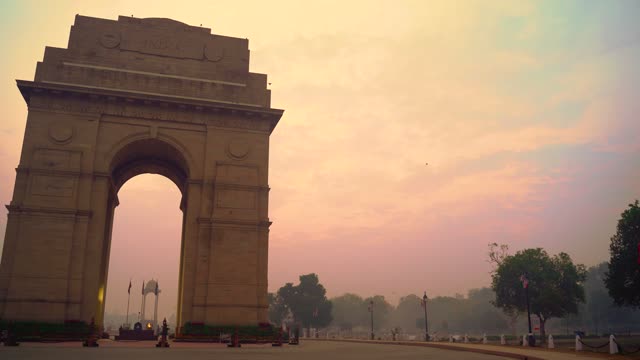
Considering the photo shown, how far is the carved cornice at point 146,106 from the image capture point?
32625 mm

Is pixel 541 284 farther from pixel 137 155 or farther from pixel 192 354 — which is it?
pixel 192 354

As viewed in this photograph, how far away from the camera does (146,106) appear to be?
3416 centimetres

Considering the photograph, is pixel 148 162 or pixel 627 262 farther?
pixel 627 262

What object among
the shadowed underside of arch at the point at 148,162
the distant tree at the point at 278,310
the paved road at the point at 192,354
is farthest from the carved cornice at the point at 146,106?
the distant tree at the point at 278,310

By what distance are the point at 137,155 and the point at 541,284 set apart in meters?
52.0

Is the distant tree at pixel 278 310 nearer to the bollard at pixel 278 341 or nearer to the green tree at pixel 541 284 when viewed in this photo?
the green tree at pixel 541 284

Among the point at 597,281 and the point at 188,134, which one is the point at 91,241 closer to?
the point at 188,134

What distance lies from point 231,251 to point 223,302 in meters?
3.11

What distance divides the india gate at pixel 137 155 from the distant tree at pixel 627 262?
110ft

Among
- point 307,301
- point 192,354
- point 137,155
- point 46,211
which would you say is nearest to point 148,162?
point 137,155

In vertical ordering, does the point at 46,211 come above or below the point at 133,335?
above

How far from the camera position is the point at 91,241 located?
104ft

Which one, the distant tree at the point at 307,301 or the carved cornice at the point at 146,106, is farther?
the distant tree at the point at 307,301

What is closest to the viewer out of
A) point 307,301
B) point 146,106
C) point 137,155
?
point 146,106
